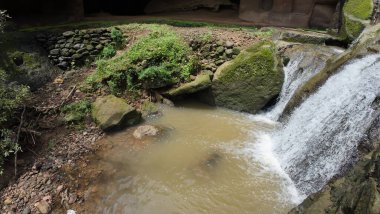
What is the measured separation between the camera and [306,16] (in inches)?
512

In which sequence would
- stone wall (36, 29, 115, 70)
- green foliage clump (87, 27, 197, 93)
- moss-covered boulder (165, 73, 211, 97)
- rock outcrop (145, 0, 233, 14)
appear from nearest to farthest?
moss-covered boulder (165, 73, 211, 97) < green foliage clump (87, 27, 197, 93) < stone wall (36, 29, 115, 70) < rock outcrop (145, 0, 233, 14)

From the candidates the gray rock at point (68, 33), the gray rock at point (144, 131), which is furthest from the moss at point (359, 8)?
the gray rock at point (68, 33)

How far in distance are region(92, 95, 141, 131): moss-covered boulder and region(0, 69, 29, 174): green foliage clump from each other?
1.66 m

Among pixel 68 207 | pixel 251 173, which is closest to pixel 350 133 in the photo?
pixel 251 173

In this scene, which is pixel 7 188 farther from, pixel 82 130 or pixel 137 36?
pixel 137 36

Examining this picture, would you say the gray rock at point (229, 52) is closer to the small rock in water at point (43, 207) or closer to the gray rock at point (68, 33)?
the gray rock at point (68, 33)

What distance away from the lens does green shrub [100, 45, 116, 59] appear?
33.2 ft

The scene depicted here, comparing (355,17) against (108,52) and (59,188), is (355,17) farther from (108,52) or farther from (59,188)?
(59,188)

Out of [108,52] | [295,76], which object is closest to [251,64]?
[295,76]

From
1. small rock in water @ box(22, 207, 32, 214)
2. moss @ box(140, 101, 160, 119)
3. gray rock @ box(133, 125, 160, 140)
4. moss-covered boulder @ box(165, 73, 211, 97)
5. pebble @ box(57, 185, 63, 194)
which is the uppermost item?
moss-covered boulder @ box(165, 73, 211, 97)

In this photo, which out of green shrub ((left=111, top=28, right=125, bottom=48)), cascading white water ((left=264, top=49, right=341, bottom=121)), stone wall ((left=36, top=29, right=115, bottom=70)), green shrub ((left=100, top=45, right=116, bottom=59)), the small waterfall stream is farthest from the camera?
green shrub ((left=111, top=28, right=125, bottom=48))

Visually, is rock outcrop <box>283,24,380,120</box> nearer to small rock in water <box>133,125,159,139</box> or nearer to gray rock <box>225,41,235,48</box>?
gray rock <box>225,41,235,48</box>

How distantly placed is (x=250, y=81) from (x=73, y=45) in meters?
5.25

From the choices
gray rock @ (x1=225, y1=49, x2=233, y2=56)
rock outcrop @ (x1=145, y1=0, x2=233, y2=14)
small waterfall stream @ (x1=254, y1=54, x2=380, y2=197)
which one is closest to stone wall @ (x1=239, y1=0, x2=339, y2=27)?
rock outcrop @ (x1=145, y1=0, x2=233, y2=14)
